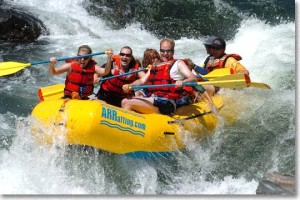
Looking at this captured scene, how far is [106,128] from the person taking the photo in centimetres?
400

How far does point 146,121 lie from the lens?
4.32 metres

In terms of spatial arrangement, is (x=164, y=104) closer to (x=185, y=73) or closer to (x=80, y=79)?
(x=185, y=73)

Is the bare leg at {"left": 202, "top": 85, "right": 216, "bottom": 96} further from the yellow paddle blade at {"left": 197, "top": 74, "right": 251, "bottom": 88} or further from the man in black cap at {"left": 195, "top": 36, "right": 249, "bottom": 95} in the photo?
the yellow paddle blade at {"left": 197, "top": 74, "right": 251, "bottom": 88}

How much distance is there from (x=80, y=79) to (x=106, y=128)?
0.72m

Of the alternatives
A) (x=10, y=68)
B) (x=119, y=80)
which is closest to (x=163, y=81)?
(x=119, y=80)

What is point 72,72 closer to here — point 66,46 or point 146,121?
point 146,121

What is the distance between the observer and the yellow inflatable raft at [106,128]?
3.97 m

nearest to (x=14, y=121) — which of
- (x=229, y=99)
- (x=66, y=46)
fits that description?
(x=229, y=99)

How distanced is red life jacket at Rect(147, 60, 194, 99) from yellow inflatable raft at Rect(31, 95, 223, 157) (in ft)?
0.69

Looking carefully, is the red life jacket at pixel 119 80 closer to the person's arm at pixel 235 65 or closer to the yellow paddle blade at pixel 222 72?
the yellow paddle blade at pixel 222 72

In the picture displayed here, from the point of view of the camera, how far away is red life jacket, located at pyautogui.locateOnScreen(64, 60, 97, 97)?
4551 mm

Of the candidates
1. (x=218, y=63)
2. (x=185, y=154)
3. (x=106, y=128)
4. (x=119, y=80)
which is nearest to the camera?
(x=106, y=128)

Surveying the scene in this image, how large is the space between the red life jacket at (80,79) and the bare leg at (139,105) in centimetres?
36

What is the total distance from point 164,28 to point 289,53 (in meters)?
2.87
